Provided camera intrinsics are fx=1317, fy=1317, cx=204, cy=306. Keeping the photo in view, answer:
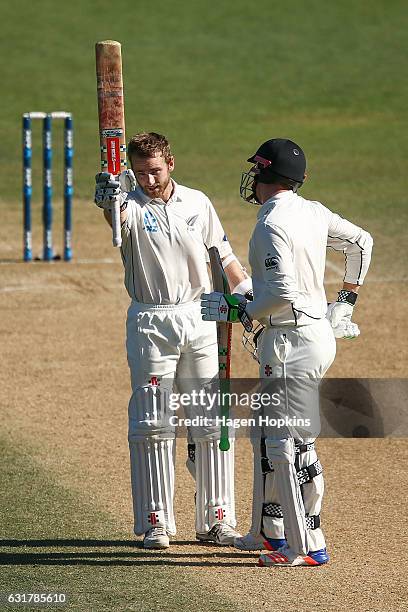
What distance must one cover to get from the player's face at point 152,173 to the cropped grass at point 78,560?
73.1 inches

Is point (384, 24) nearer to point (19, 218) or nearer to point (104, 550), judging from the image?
point (19, 218)

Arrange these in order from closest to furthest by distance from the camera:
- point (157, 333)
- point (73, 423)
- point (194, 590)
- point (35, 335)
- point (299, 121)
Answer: point (194, 590) → point (157, 333) → point (73, 423) → point (35, 335) → point (299, 121)

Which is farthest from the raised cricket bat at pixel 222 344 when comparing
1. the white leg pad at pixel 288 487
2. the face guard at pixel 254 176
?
the white leg pad at pixel 288 487

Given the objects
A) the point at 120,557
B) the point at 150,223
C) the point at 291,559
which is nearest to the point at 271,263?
the point at 150,223

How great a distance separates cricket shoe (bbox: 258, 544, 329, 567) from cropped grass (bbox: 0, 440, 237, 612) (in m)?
0.37

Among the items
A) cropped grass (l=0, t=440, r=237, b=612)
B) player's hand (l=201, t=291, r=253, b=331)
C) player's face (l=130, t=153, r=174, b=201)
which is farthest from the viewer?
player's face (l=130, t=153, r=174, b=201)

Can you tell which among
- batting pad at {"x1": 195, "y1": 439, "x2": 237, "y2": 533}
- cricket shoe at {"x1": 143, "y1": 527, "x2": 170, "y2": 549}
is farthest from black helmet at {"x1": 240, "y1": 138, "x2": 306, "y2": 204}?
cricket shoe at {"x1": 143, "y1": 527, "x2": 170, "y2": 549}

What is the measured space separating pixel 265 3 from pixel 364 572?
26783mm

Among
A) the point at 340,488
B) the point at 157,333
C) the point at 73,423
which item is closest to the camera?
the point at 157,333

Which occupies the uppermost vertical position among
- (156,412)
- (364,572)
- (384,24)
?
(384,24)

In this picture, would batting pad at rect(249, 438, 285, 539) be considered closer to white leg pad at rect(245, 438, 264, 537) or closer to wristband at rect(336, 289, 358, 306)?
white leg pad at rect(245, 438, 264, 537)

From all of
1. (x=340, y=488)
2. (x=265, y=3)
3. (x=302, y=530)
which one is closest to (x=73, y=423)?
(x=340, y=488)

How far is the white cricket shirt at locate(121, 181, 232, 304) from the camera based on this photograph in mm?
6773

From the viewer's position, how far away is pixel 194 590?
6.21m
